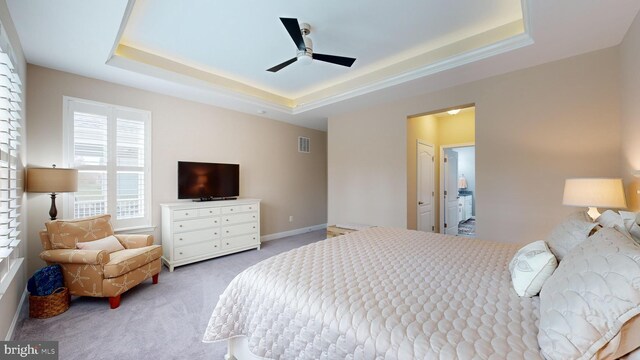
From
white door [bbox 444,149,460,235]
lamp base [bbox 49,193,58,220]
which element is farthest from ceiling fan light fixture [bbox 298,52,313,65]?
white door [bbox 444,149,460,235]

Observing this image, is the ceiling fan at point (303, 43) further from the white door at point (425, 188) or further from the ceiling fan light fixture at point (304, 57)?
the white door at point (425, 188)

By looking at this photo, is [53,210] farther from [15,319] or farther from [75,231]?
[15,319]

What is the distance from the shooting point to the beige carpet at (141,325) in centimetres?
187

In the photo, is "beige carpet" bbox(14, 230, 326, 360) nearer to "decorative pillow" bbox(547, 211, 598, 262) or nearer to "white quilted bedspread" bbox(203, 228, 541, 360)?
"white quilted bedspread" bbox(203, 228, 541, 360)

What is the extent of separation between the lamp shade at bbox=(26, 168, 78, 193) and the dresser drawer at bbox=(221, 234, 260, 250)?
204 cm

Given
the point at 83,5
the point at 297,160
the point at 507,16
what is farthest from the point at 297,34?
the point at 297,160

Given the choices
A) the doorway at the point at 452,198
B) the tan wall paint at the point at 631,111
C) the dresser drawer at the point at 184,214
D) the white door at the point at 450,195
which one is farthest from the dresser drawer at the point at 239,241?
the tan wall paint at the point at 631,111

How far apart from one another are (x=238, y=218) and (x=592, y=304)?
415 centimetres

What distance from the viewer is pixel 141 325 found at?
7.18ft

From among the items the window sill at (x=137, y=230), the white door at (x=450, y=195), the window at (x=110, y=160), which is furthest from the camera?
the white door at (x=450, y=195)

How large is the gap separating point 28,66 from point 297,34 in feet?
10.5

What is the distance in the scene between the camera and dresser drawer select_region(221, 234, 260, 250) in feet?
13.5

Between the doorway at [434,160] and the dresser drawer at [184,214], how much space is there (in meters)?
3.38

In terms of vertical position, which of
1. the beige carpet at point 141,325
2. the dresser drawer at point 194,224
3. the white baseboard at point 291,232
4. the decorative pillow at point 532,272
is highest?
the decorative pillow at point 532,272
